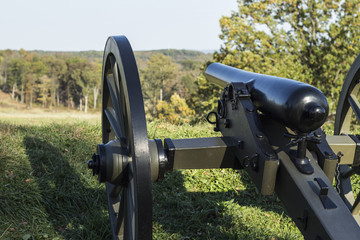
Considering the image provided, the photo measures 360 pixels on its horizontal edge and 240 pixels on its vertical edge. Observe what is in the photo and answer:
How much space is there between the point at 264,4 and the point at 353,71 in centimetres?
1537

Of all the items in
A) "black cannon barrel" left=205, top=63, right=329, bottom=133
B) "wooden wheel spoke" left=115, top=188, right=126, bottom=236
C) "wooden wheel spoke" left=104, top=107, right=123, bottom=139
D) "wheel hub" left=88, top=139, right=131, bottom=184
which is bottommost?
"wooden wheel spoke" left=115, top=188, right=126, bottom=236

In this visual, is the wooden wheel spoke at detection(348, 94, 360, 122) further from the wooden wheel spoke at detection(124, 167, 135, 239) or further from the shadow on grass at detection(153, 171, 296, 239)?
the wooden wheel spoke at detection(124, 167, 135, 239)

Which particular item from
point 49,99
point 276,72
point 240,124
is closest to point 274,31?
point 276,72

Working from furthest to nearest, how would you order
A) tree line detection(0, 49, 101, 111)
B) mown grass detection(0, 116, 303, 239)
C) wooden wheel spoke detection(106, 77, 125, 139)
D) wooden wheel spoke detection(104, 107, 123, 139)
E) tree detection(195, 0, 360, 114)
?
1. tree line detection(0, 49, 101, 111)
2. tree detection(195, 0, 360, 114)
3. mown grass detection(0, 116, 303, 239)
4. wooden wheel spoke detection(104, 107, 123, 139)
5. wooden wheel spoke detection(106, 77, 125, 139)

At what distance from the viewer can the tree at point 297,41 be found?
16188 millimetres

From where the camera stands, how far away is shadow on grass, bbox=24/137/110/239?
3.63m

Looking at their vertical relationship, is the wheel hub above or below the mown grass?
above

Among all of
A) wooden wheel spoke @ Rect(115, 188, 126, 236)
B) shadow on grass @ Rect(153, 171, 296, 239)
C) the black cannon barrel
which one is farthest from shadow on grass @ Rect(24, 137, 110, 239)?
the black cannon barrel

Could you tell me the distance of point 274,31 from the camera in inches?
693

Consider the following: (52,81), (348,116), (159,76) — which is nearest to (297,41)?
(348,116)

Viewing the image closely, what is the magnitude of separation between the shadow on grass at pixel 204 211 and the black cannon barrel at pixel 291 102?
177 cm

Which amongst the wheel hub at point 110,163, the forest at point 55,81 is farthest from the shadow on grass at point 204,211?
the forest at point 55,81

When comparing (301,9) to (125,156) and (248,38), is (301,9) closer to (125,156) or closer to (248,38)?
(248,38)

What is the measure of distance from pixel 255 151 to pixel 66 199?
2.50 m
